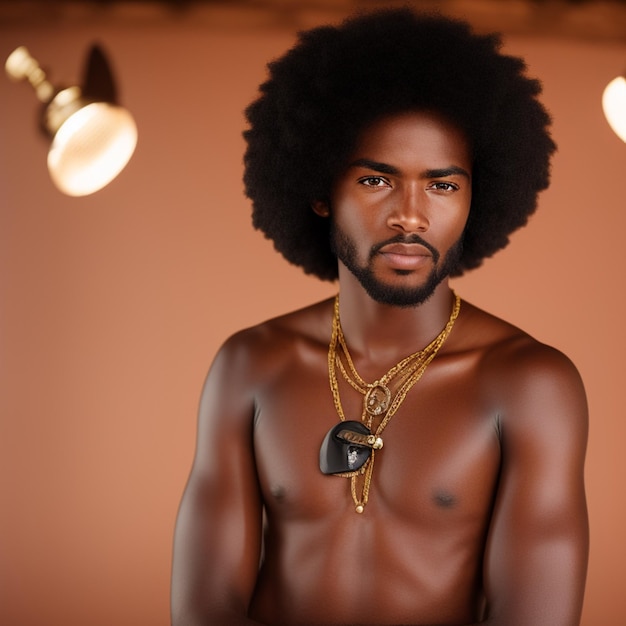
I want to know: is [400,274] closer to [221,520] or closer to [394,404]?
[394,404]

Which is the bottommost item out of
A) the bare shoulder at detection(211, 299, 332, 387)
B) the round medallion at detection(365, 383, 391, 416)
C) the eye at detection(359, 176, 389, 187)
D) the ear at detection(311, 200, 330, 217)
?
the round medallion at detection(365, 383, 391, 416)

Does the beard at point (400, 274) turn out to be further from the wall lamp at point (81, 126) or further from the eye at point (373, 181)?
the wall lamp at point (81, 126)

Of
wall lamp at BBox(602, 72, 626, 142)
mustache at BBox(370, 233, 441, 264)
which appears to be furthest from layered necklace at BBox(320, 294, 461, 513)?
wall lamp at BBox(602, 72, 626, 142)

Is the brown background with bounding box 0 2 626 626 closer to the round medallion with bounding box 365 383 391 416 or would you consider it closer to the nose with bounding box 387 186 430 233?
the round medallion with bounding box 365 383 391 416

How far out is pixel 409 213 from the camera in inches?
99.7

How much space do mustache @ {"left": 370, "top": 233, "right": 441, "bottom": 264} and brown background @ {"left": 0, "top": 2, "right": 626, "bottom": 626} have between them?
6.91 ft

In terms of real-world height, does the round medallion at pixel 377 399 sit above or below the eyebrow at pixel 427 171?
below

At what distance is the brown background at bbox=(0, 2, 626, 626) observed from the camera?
462 centimetres

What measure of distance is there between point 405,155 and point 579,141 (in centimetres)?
220

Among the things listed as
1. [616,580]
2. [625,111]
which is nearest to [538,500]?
[625,111]

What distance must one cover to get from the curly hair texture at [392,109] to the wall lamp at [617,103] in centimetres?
15

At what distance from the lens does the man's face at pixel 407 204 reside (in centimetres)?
255

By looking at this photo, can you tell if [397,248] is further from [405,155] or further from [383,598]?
[383,598]

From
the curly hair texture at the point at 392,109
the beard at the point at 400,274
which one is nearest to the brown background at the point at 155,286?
the curly hair texture at the point at 392,109
